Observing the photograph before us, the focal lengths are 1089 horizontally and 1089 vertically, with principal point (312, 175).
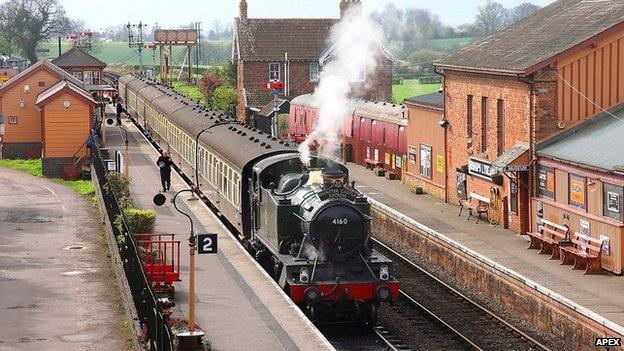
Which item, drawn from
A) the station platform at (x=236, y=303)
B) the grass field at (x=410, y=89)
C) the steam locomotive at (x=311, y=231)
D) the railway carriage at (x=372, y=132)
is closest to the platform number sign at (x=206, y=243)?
the station platform at (x=236, y=303)

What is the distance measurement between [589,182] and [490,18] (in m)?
65.4

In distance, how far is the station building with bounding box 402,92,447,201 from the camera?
3803cm

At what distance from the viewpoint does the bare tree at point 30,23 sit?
122812 millimetres

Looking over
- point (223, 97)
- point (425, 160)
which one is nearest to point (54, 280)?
point (425, 160)

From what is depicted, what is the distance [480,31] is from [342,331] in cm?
7108

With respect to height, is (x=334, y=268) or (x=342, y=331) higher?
(x=334, y=268)

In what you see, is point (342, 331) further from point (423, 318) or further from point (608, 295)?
point (608, 295)

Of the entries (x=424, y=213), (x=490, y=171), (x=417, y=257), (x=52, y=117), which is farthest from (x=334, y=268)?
(x=52, y=117)

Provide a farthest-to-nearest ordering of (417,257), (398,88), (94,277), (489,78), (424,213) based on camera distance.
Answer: (398,88)
(424,213)
(489,78)
(417,257)
(94,277)

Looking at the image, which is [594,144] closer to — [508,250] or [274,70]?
[508,250]

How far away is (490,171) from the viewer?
1254 inches

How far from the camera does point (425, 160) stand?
39844 millimetres

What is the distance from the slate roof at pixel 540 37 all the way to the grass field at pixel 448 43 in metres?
16.7

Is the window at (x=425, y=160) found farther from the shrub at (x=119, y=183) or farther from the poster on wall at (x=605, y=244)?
the poster on wall at (x=605, y=244)
